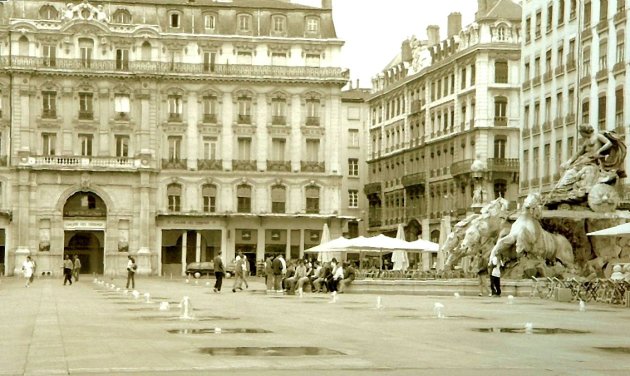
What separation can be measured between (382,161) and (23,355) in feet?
325

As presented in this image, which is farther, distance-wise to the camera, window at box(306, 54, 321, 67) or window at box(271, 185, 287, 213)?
window at box(306, 54, 321, 67)

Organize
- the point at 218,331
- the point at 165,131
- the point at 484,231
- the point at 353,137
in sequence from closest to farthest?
the point at 218,331 → the point at 484,231 → the point at 165,131 → the point at 353,137

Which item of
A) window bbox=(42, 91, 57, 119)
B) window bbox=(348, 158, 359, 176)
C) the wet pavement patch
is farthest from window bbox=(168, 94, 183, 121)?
the wet pavement patch

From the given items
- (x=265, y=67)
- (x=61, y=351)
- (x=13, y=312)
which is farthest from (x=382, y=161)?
(x=61, y=351)

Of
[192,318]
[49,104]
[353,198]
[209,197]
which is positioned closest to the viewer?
[192,318]

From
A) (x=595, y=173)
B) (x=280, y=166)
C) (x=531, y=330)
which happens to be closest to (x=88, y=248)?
(x=280, y=166)

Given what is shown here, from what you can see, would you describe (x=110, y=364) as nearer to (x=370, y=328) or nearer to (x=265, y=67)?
(x=370, y=328)

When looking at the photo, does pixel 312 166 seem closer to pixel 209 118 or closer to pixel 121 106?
pixel 209 118

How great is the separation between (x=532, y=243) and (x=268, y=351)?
2617 cm

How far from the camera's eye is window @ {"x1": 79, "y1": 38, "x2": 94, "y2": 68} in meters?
94.2

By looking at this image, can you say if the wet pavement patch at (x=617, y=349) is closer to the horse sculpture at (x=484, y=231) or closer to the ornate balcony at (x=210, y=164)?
the horse sculpture at (x=484, y=231)

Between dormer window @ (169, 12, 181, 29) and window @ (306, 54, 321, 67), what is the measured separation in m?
9.52

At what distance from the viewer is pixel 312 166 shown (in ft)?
319

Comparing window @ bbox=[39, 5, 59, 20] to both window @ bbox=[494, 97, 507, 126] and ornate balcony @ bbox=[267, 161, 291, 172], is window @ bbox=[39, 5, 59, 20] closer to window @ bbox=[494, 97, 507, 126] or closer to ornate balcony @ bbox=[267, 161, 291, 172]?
ornate balcony @ bbox=[267, 161, 291, 172]
